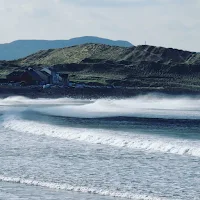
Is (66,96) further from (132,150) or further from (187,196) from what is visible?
(187,196)

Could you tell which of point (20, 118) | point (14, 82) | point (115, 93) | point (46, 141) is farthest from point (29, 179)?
point (14, 82)

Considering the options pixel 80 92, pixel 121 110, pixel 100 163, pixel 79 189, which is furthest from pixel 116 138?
pixel 80 92

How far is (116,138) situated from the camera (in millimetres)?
48188

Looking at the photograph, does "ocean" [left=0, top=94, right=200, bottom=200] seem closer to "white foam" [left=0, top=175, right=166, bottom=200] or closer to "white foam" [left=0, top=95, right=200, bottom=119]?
"white foam" [left=0, top=175, right=166, bottom=200]

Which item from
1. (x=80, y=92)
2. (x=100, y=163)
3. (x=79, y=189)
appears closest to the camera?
(x=79, y=189)

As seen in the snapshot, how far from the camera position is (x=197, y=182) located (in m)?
32.3

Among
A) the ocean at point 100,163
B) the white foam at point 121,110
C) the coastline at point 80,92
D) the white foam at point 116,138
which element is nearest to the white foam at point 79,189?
the ocean at point 100,163

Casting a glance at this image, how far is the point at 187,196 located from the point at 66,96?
4842 inches

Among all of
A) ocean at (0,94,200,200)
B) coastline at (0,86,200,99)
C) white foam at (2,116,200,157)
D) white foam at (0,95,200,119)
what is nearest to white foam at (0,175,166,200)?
ocean at (0,94,200,200)

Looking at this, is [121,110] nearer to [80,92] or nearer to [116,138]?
[116,138]

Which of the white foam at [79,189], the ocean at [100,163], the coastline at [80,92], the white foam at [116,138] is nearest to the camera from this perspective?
the white foam at [79,189]

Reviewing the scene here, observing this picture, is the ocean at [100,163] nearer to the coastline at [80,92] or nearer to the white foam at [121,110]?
the white foam at [121,110]

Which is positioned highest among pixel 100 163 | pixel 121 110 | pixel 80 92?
pixel 100 163

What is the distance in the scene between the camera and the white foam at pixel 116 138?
4206 cm
